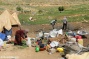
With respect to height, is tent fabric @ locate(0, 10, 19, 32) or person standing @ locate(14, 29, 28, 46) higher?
tent fabric @ locate(0, 10, 19, 32)

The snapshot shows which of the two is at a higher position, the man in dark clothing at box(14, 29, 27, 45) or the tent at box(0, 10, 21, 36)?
the tent at box(0, 10, 21, 36)

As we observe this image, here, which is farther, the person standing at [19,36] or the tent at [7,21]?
the tent at [7,21]

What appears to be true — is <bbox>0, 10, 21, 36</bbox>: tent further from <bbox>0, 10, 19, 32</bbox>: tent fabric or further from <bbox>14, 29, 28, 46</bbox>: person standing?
<bbox>14, 29, 28, 46</bbox>: person standing

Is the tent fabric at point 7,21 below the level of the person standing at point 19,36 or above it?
above

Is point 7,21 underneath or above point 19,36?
above

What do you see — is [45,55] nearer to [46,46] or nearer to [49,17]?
[46,46]

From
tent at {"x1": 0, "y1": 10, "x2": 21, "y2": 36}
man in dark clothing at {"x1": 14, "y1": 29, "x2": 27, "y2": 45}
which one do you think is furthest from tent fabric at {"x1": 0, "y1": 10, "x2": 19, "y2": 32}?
man in dark clothing at {"x1": 14, "y1": 29, "x2": 27, "y2": 45}

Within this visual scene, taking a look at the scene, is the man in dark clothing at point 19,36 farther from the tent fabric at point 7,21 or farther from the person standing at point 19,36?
the tent fabric at point 7,21

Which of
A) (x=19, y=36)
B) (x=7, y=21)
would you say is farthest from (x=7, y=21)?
(x=19, y=36)

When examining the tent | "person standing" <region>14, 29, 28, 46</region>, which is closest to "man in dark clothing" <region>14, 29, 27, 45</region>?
"person standing" <region>14, 29, 28, 46</region>

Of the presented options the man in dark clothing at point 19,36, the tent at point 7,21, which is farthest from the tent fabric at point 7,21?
the man in dark clothing at point 19,36

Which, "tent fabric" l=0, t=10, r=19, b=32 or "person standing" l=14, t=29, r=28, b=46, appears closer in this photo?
"person standing" l=14, t=29, r=28, b=46

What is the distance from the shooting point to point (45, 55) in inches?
576

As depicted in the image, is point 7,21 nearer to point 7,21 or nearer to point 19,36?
point 7,21
